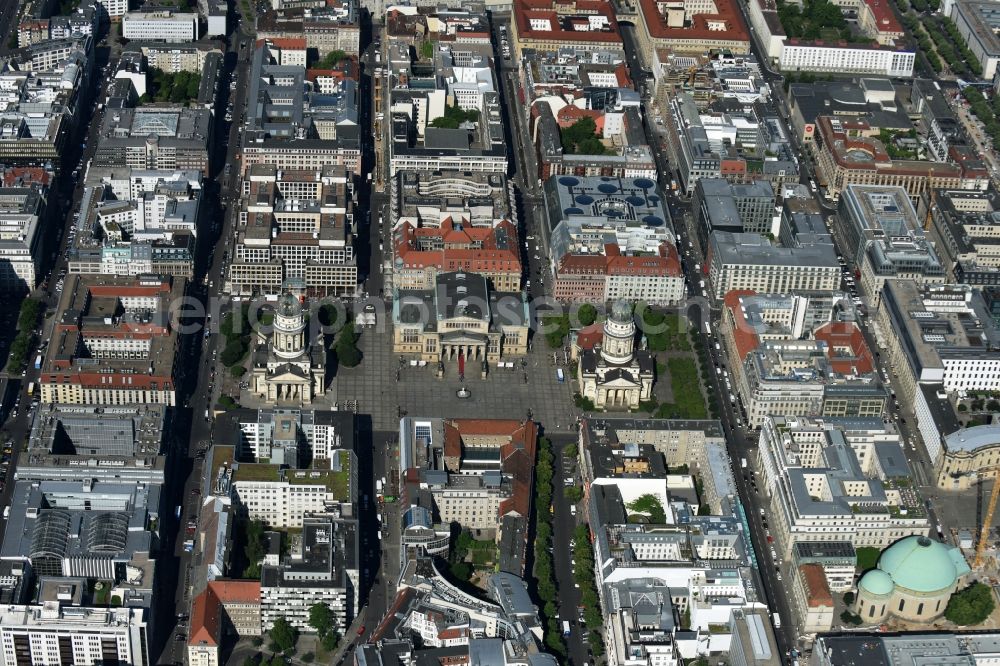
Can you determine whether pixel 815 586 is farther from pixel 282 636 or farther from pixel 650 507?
Result: pixel 282 636

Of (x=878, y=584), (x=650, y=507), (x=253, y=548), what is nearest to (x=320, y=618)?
(x=253, y=548)

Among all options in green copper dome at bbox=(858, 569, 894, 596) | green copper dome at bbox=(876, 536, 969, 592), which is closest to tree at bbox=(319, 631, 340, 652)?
green copper dome at bbox=(858, 569, 894, 596)

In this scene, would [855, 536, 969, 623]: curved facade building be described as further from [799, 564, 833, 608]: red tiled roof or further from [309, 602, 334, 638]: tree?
[309, 602, 334, 638]: tree

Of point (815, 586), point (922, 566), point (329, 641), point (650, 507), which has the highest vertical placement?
point (650, 507)

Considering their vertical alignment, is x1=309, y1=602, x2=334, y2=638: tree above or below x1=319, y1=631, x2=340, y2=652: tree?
above

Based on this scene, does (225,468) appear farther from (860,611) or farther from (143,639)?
(860,611)

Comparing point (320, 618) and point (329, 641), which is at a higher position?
point (320, 618)

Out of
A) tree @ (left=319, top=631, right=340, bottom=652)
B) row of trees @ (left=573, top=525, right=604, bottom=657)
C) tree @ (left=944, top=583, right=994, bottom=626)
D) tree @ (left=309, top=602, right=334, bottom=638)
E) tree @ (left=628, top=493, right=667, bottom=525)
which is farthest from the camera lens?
tree @ (left=628, top=493, right=667, bottom=525)
